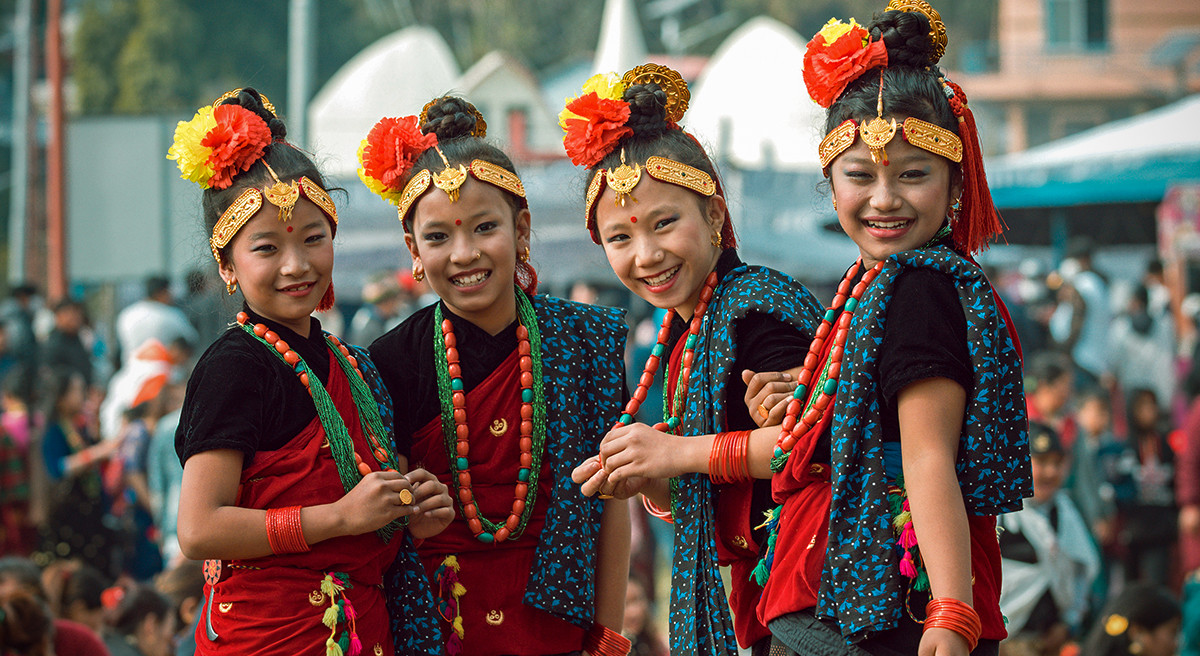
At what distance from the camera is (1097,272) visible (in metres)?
10.8

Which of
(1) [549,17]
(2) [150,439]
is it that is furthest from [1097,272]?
(1) [549,17]

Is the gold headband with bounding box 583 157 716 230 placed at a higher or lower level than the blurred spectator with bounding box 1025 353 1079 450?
higher

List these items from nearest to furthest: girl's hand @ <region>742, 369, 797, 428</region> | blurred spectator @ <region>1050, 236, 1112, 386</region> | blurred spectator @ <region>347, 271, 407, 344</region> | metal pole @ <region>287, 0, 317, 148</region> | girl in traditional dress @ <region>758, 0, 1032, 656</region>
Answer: girl in traditional dress @ <region>758, 0, 1032, 656</region> → girl's hand @ <region>742, 369, 797, 428</region> → blurred spectator @ <region>347, 271, 407, 344</region> → blurred spectator @ <region>1050, 236, 1112, 386</region> → metal pole @ <region>287, 0, 317, 148</region>

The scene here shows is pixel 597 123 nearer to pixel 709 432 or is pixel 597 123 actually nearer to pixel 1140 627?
pixel 709 432

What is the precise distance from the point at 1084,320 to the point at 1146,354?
0.77m

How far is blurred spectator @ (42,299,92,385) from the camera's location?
9.70m

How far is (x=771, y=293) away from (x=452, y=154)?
0.89 meters

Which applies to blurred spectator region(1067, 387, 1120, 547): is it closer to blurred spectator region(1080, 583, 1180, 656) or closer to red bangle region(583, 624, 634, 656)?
→ blurred spectator region(1080, 583, 1180, 656)

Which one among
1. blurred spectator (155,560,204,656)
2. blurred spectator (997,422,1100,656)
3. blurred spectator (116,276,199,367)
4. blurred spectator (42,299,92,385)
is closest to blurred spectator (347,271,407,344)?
blurred spectator (116,276,199,367)

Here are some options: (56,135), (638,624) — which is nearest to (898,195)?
(638,624)

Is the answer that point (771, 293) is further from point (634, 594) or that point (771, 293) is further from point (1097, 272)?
point (1097, 272)

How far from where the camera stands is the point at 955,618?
2.10m

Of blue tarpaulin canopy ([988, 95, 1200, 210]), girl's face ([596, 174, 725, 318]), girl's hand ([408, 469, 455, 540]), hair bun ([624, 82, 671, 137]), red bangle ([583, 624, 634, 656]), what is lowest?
red bangle ([583, 624, 634, 656])

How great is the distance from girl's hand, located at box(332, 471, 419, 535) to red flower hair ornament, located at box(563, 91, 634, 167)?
34.2 inches
